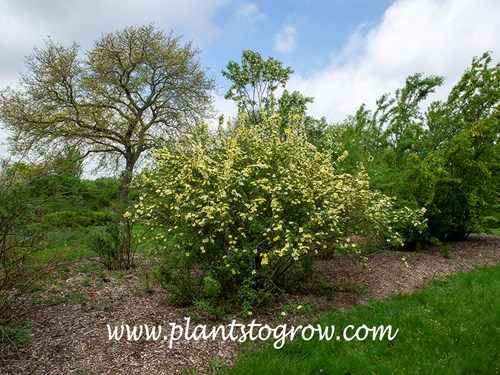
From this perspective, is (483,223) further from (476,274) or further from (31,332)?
(31,332)

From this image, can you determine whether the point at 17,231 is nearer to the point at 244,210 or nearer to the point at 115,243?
the point at 244,210

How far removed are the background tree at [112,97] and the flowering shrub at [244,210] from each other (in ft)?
44.6

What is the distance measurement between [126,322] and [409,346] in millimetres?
3306

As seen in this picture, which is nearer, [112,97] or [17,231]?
[17,231]

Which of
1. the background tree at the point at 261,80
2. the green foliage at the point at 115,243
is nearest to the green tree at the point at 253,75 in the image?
the background tree at the point at 261,80

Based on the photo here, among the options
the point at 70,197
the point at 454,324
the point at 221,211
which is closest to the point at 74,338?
the point at 70,197

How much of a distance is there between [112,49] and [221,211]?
18.5 meters

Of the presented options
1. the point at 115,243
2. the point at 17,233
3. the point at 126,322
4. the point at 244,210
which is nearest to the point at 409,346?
the point at 244,210

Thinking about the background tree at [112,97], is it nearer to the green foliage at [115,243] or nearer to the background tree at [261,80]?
the background tree at [261,80]

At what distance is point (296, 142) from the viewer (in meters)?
5.77

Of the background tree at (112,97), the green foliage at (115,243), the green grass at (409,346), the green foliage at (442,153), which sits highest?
the background tree at (112,97)

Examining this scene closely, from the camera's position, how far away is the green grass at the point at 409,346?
12.0 ft

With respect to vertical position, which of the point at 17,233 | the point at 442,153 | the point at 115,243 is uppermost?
the point at 442,153

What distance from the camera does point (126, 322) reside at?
178 inches
